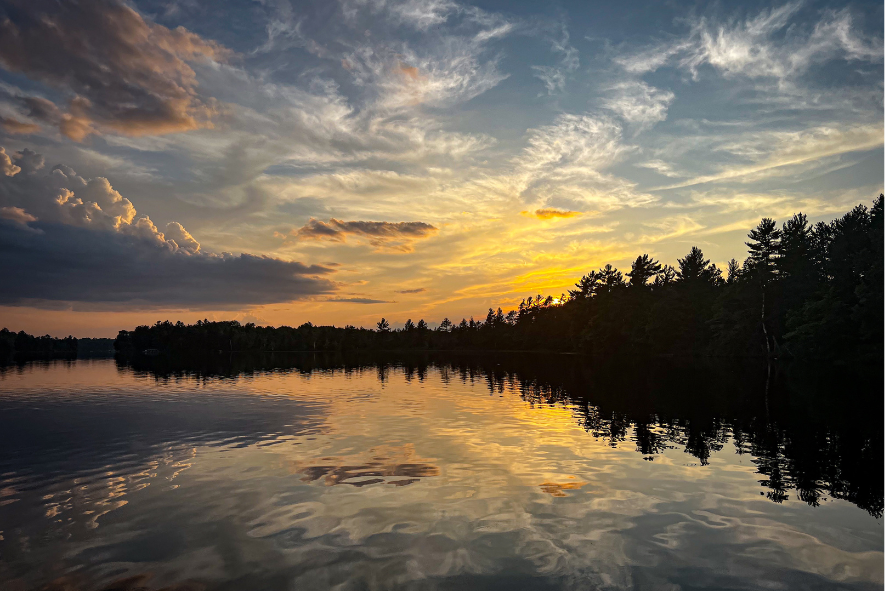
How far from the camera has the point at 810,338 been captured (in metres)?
82.7

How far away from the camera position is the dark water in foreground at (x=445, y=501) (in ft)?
38.2

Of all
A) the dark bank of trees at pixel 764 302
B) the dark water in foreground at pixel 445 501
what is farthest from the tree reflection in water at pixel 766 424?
the dark bank of trees at pixel 764 302

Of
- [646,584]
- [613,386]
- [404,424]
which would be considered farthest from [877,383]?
[646,584]

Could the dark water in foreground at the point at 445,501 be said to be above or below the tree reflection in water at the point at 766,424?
above

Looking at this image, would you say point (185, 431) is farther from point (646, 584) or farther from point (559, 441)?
point (646, 584)

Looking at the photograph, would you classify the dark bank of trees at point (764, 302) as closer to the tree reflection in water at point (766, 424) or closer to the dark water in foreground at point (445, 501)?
the tree reflection in water at point (766, 424)

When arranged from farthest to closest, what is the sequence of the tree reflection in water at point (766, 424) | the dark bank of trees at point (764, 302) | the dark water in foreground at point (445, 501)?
1. the dark bank of trees at point (764, 302)
2. the tree reflection in water at point (766, 424)
3. the dark water in foreground at point (445, 501)

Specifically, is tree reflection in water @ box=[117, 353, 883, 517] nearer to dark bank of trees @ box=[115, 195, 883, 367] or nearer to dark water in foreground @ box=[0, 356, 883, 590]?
dark water in foreground @ box=[0, 356, 883, 590]

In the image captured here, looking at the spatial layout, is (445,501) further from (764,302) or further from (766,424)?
(764,302)

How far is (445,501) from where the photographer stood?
16.7m

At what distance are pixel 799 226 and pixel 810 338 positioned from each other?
44.4 meters

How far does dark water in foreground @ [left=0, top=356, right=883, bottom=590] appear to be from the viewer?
11.6m

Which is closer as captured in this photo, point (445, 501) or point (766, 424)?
point (445, 501)

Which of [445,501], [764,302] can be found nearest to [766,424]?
[445,501]
